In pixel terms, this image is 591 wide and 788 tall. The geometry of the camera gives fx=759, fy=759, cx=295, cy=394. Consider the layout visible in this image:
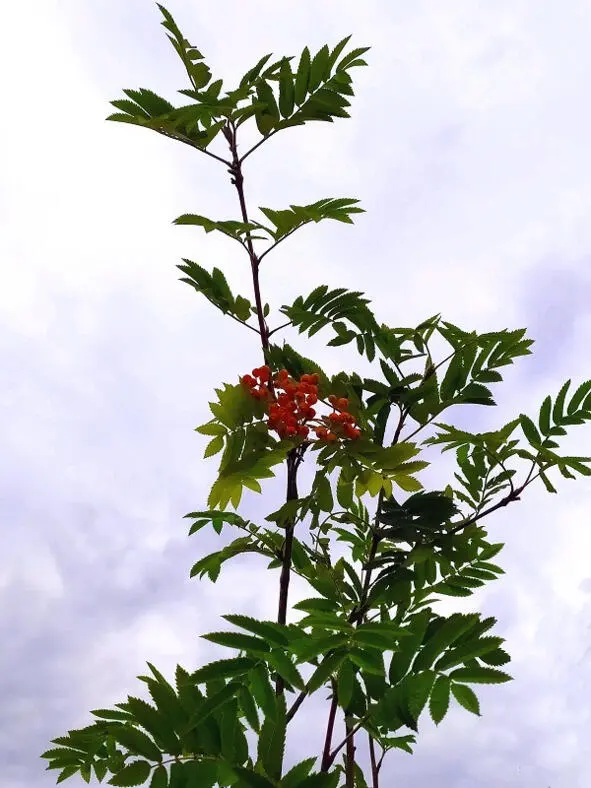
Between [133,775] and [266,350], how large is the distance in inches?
46.8

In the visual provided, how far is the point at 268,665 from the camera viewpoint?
1.70 metres

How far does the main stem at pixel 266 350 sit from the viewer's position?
2.09 m

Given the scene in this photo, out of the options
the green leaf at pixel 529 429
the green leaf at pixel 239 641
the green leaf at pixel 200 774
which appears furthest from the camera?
the green leaf at pixel 529 429

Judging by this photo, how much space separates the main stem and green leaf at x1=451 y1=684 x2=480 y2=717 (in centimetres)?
53

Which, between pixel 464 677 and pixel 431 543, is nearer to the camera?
pixel 464 677

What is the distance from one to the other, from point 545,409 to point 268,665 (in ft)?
4.23

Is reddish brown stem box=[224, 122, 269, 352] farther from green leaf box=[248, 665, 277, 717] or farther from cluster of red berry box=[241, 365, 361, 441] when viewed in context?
green leaf box=[248, 665, 277, 717]

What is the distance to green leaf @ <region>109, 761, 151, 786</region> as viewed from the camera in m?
1.55

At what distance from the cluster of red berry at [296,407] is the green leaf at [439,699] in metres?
0.71

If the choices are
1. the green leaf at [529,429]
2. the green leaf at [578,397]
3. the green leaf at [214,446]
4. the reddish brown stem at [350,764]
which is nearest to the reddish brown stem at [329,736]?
the reddish brown stem at [350,764]

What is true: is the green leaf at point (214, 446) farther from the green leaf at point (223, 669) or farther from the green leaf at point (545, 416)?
the green leaf at point (545, 416)

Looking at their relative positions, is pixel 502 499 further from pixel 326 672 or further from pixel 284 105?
pixel 284 105

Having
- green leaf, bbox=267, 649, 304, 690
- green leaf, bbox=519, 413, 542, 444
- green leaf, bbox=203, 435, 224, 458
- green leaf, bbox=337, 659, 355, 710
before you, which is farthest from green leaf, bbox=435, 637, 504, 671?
green leaf, bbox=519, 413, 542, 444

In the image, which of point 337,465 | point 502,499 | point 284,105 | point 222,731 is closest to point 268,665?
point 222,731
